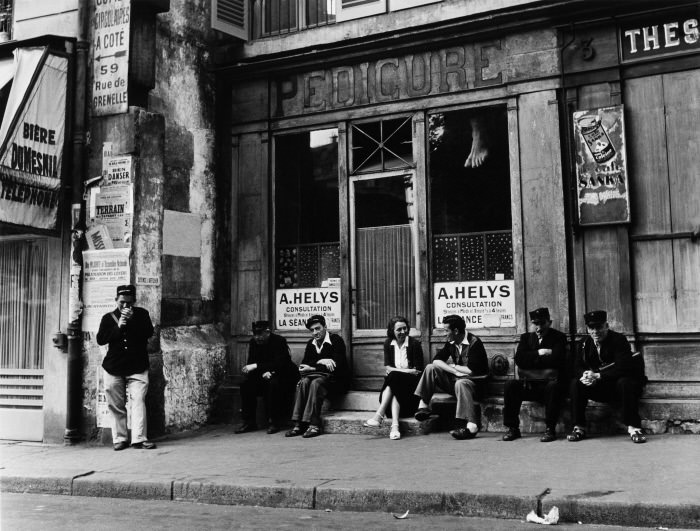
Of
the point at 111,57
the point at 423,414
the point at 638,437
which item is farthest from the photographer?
the point at 111,57

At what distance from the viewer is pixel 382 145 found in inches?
402

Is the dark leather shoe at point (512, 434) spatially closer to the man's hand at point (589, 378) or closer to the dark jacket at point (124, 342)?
the man's hand at point (589, 378)

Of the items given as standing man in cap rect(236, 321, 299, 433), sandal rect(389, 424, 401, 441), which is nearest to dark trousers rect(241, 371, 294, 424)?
standing man in cap rect(236, 321, 299, 433)

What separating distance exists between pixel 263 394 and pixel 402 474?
11.9ft

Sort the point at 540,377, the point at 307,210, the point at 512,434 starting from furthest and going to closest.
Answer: the point at 307,210 → the point at 540,377 → the point at 512,434

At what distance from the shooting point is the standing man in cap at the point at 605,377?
770 cm

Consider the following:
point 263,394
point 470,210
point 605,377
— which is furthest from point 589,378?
point 263,394

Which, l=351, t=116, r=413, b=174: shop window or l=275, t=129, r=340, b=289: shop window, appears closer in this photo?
l=351, t=116, r=413, b=174: shop window

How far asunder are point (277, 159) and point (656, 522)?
736 centimetres

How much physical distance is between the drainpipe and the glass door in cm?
355

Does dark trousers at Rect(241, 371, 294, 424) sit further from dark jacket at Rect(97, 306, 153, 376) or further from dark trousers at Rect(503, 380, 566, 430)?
dark trousers at Rect(503, 380, 566, 430)

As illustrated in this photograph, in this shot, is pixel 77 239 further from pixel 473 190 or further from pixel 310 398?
pixel 473 190

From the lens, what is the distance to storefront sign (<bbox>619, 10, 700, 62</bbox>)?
→ 8484 millimetres

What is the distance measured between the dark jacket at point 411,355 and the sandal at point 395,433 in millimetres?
786
